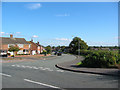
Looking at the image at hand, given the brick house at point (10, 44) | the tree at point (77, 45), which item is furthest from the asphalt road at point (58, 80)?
the tree at point (77, 45)

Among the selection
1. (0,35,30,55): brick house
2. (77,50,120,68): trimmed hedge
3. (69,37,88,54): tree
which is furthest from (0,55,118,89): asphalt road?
(69,37,88,54): tree

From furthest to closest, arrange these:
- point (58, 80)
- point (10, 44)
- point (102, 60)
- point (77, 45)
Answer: point (77, 45), point (10, 44), point (102, 60), point (58, 80)

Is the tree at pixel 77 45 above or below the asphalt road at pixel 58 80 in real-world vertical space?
above

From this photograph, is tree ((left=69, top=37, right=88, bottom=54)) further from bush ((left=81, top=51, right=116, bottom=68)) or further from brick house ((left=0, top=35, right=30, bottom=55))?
bush ((left=81, top=51, right=116, bottom=68))

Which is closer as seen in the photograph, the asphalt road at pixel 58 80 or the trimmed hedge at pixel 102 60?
the asphalt road at pixel 58 80

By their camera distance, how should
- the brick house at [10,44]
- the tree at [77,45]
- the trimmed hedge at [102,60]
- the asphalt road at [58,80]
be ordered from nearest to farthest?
the asphalt road at [58,80]
the trimmed hedge at [102,60]
the brick house at [10,44]
the tree at [77,45]

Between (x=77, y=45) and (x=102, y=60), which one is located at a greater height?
(x=77, y=45)

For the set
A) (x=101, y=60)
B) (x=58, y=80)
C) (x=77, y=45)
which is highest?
(x=77, y=45)

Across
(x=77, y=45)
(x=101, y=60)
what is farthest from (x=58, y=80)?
(x=77, y=45)

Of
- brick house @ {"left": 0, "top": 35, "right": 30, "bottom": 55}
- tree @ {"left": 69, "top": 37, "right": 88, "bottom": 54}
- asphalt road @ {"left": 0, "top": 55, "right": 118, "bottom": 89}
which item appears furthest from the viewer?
tree @ {"left": 69, "top": 37, "right": 88, "bottom": 54}

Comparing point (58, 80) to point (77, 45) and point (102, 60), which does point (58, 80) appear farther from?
point (77, 45)

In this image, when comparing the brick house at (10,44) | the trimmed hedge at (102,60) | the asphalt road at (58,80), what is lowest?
the asphalt road at (58,80)

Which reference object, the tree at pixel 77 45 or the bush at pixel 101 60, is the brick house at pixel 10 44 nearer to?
the tree at pixel 77 45

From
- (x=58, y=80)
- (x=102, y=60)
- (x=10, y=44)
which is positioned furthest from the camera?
(x=10, y=44)
